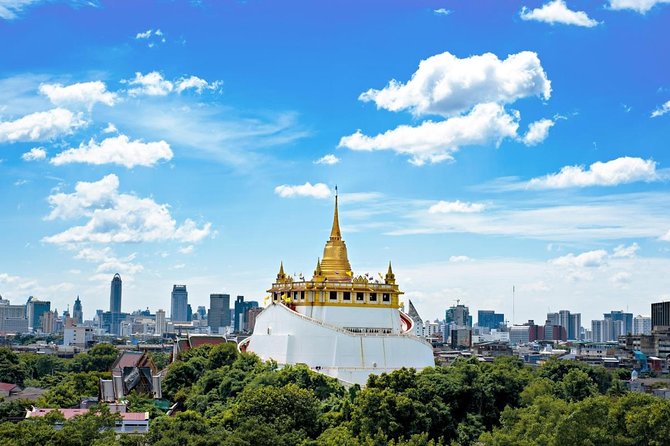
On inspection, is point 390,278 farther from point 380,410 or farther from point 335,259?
point 380,410

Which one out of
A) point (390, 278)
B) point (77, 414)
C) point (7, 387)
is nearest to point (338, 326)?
point (390, 278)

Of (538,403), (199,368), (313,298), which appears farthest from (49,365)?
(538,403)

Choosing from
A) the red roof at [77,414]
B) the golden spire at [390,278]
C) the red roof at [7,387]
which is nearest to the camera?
the red roof at [77,414]

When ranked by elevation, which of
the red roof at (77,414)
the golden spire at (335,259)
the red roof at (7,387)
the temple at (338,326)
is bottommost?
the red roof at (7,387)

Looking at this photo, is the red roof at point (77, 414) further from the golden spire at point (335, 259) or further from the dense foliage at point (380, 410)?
the golden spire at point (335, 259)

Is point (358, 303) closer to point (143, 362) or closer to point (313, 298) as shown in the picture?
point (313, 298)

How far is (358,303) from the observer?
8538 cm

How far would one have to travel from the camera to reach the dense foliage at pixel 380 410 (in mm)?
56844

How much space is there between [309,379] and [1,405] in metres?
24.8

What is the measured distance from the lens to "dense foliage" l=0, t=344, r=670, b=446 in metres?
56.8

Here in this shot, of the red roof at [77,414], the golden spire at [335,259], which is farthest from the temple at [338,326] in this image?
the red roof at [77,414]

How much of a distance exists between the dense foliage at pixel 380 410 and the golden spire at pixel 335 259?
36.9ft

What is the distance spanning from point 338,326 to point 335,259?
8.74m

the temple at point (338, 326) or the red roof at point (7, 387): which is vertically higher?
the temple at point (338, 326)
